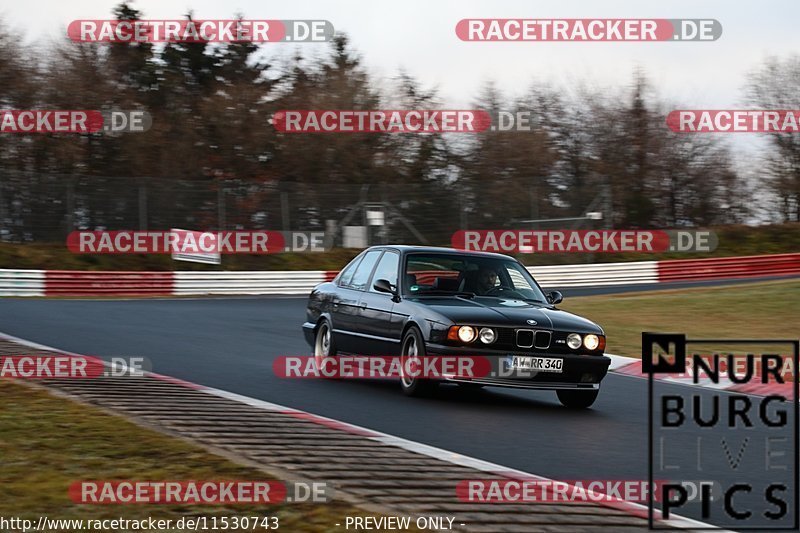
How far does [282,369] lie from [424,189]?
846 inches

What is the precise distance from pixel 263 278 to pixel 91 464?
24.3m

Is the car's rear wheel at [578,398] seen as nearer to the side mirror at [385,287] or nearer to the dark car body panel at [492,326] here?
the dark car body panel at [492,326]

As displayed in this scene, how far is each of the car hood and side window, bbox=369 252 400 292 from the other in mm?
608

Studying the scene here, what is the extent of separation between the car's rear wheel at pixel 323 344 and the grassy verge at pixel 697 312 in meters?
5.15

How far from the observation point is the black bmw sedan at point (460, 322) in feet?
32.5

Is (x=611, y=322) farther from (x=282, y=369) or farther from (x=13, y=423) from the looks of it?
(x=13, y=423)

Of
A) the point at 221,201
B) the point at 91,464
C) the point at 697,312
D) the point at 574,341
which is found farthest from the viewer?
the point at 221,201

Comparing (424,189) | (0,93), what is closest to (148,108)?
(0,93)

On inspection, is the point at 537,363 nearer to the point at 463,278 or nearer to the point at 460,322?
the point at 460,322

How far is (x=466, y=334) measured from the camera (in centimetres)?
989

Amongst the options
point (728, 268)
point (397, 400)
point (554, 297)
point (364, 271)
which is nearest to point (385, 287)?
point (364, 271)

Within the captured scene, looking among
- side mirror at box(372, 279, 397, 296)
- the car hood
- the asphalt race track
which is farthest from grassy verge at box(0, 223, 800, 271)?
the car hood

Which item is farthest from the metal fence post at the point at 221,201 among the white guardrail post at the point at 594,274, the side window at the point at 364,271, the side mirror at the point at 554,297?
the side mirror at the point at 554,297

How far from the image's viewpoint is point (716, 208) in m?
47.2
